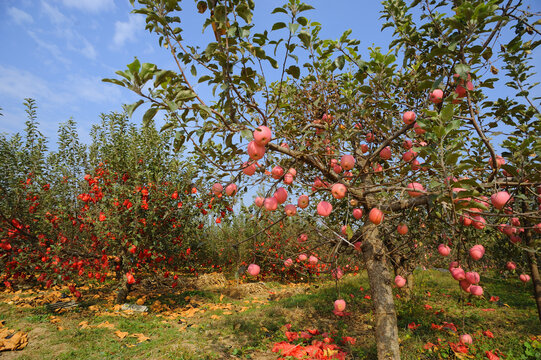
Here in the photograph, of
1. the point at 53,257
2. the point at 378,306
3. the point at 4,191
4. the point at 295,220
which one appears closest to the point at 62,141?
the point at 4,191

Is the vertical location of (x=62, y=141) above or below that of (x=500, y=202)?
above

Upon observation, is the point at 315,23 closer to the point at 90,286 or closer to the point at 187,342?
the point at 187,342

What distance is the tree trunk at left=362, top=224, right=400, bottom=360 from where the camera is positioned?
2.65 m

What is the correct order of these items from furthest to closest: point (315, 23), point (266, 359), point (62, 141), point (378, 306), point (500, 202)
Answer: point (62, 141) → point (266, 359) → point (378, 306) → point (315, 23) → point (500, 202)

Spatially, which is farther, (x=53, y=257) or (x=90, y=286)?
(x=90, y=286)

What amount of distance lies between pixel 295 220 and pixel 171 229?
11.7ft

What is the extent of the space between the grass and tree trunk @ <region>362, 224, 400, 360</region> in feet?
3.46

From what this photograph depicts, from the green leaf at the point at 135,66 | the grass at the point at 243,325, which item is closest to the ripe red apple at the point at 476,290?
the grass at the point at 243,325

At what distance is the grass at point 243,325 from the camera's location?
3961 millimetres

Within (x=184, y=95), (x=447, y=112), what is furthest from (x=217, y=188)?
(x=447, y=112)

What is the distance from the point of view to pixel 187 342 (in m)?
4.30

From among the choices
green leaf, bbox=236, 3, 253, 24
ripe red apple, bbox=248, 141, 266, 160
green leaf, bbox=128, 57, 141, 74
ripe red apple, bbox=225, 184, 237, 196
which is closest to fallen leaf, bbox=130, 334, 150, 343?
ripe red apple, bbox=225, 184, 237, 196

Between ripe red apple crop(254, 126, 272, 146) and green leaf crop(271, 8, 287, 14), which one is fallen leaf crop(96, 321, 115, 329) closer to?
ripe red apple crop(254, 126, 272, 146)

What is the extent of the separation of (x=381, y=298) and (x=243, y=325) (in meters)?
3.33
